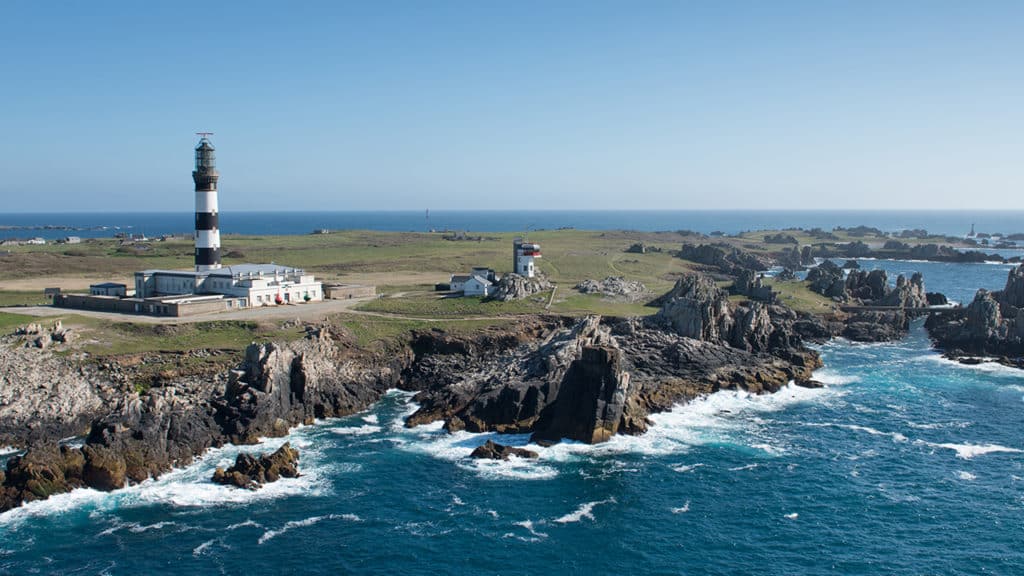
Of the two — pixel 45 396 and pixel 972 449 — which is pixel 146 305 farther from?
pixel 972 449

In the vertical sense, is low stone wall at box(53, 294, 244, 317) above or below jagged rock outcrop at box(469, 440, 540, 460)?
above

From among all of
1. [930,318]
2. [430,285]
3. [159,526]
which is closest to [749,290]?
[930,318]

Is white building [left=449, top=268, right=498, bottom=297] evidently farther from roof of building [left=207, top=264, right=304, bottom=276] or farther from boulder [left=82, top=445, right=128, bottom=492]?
boulder [left=82, top=445, right=128, bottom=492]

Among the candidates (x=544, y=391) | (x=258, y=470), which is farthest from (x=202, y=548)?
(x=544, y=391)

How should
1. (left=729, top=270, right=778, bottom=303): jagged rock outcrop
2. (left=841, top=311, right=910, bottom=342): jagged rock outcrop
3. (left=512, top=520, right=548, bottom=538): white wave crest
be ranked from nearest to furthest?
1. (left=512, top=520, right=548, bottom=538): white wave crest
2. (left=841, top=311, right=910, bottom=342): jagged rock outcrop
3. (left=729, top=270, right=778, bottom=303): jagged rock outcrop

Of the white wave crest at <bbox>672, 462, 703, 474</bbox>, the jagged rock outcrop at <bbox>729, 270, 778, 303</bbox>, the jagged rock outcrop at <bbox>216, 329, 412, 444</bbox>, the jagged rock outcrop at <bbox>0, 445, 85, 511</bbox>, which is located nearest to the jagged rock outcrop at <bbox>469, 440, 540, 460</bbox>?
the white wave crest at <bbox>672, 462, 703, 474</bbox>

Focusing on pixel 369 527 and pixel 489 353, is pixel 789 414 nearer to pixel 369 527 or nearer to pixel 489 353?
pixel 489 353

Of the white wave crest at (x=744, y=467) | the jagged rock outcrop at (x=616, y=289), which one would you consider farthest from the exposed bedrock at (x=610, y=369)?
the jagged rock outcrop at (x=616, y=289)
